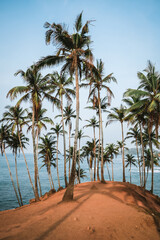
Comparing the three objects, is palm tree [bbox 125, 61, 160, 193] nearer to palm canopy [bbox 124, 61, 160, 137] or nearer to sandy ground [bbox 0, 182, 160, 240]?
palm canopy [bbox 124, 61, 160, 137]

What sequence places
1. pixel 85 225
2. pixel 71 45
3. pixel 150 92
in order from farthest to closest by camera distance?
1. pixel 150 92
2. pixel 71 45
3. pixel 85 225

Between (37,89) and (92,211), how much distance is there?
449 inches

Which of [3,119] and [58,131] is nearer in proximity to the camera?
[3,119]

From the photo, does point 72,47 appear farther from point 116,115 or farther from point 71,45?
point 116,115

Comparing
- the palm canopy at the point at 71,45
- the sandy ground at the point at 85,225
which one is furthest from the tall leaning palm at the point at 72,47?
the sandy ground at the point at 85,225

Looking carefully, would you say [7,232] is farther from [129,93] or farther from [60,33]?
[129,93]

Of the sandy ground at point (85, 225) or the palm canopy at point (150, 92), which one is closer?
the sandy ground at point (85, 225)

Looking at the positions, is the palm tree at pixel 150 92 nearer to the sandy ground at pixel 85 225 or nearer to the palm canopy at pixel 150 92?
the palm canopy at pixel 150 92

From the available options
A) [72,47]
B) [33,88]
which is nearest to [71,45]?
[72,47]

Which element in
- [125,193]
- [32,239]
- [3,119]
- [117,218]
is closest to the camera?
[32,239]

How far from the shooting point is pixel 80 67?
33.5ft

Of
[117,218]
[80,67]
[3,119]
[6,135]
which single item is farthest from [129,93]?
[6,135]

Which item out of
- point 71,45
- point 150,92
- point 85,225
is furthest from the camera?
point 150,92

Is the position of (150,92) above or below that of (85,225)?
above
